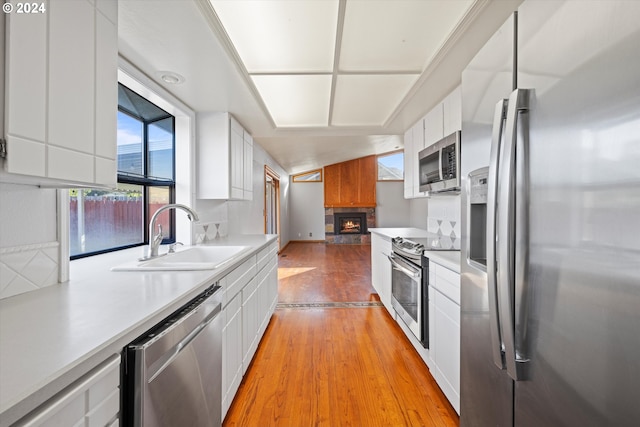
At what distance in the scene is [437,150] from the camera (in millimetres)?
2406

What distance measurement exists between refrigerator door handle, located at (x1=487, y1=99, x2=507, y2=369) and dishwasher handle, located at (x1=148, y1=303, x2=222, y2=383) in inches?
42.8

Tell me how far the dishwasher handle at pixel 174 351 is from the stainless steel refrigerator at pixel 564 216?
1083mm

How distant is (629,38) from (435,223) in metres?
2.82

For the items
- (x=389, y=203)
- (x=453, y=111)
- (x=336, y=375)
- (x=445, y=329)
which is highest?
(x=453, y=111)

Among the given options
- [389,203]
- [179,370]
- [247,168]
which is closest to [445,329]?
[179,370]

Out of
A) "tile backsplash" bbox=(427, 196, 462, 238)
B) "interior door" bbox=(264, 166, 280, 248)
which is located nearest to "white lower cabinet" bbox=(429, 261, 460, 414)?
"tile backsplash" bbox=(427, 196, 462, 238)

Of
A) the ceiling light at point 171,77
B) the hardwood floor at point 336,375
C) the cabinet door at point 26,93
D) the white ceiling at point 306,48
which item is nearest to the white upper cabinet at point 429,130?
the white ceiling at point 306,48

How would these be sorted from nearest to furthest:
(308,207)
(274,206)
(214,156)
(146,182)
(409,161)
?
(146,182), (214,156), (409,161), (274,206), (308,207)

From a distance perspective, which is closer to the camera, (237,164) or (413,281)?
(413,281)

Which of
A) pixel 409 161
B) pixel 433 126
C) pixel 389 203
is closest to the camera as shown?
pixel 433 126

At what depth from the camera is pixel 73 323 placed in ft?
2.48

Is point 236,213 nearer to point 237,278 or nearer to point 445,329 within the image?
point 237,278

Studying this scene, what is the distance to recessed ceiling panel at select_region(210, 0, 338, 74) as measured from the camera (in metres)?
1.52

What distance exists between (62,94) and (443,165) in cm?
235
